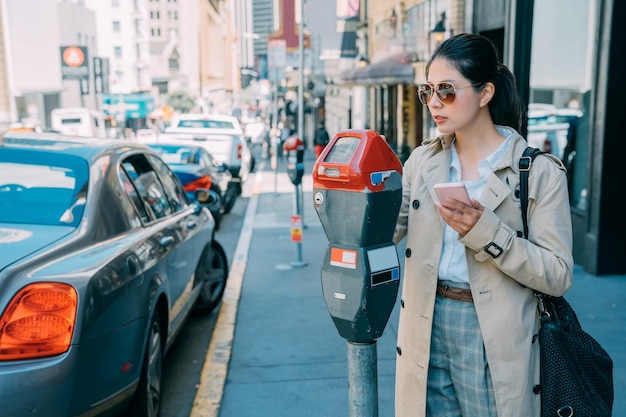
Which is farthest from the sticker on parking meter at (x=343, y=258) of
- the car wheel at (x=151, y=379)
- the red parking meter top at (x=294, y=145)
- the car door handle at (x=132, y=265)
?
the red parking meter top at (x=294, y=145)

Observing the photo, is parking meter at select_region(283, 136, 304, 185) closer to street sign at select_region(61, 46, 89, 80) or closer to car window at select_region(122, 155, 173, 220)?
car window at select_region(122, 155, 173, 220)

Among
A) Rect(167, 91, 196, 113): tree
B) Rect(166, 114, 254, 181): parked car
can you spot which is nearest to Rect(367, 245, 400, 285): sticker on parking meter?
Rect(166, 114, 254, 181): parked car

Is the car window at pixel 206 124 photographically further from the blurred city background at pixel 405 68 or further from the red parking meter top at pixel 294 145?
the red parking meter top at pixel 294 145

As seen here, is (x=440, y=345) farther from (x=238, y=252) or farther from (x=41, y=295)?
(x=238, y=252)

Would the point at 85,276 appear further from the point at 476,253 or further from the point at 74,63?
the point at 74,63

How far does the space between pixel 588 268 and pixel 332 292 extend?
571cm

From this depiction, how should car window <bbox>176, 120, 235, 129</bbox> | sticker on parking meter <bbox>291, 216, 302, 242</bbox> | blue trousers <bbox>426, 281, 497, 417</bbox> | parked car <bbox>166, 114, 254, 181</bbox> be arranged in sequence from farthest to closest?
car window <bbox>176, 120, 235, 129</bbox> < parked car <bbox>166, 114, 254, 181</bbox> < sticker on parking meter <bbox>291, 216, 302, 242</bbox> < blue trousers <bbox>426, 281, 497, 417</bbox>

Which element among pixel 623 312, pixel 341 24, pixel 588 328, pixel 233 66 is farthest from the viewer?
pixel 233 66

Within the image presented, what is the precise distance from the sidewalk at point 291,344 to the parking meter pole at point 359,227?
2.25 metres

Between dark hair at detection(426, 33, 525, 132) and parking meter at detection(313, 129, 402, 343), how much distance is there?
397mm

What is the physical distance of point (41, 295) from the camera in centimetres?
294

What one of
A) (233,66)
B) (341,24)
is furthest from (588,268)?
(233,66)

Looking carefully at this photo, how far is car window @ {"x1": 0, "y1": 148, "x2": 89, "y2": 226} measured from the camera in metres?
3.66

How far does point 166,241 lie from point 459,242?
2599 mm
